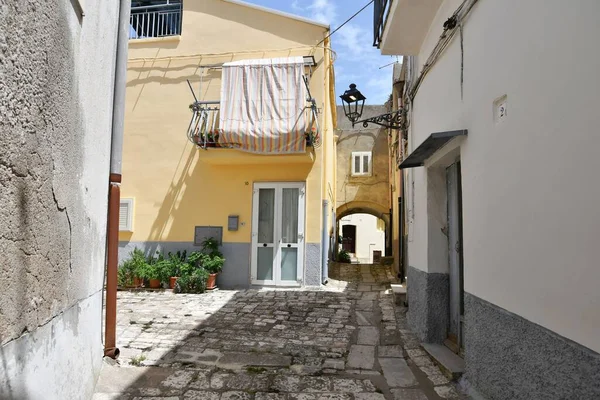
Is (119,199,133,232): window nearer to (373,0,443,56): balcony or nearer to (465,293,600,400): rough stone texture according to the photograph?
(373,0,443,56): balcony

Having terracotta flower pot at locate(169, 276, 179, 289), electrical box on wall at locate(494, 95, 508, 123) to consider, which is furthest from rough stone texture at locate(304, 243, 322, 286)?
electrical box on wall at locate(494, 95, 508, 123)

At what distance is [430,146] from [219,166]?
6868mm

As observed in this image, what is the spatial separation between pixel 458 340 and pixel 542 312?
2.29 meters

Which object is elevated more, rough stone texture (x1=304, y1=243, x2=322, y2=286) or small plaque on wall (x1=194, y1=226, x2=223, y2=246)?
small plaque on wall (x1=194, y1=226, x2=223, y2=246)

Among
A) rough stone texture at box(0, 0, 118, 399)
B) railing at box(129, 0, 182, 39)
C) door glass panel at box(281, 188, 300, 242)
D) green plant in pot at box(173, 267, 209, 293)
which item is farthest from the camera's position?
railing at box(129, 0, 182, 39)

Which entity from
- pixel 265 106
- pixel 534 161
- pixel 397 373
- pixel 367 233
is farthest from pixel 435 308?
pixel 367 233

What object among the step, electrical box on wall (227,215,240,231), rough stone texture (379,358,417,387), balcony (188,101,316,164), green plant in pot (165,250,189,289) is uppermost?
balcony (188,101,316,164)

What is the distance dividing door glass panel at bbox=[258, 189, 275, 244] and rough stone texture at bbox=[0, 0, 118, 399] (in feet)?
21.9

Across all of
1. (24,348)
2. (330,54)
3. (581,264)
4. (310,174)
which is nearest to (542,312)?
(581,264)

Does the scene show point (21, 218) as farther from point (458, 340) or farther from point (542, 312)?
point (458, 340)

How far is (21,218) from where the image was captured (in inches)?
83.1

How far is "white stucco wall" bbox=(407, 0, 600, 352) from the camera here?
6.82ft

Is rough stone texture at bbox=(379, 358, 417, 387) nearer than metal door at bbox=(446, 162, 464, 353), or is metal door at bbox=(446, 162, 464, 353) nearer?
rough stone texture at bbox=(379, 358, 417, 387)

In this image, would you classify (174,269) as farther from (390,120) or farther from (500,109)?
(500,109)
